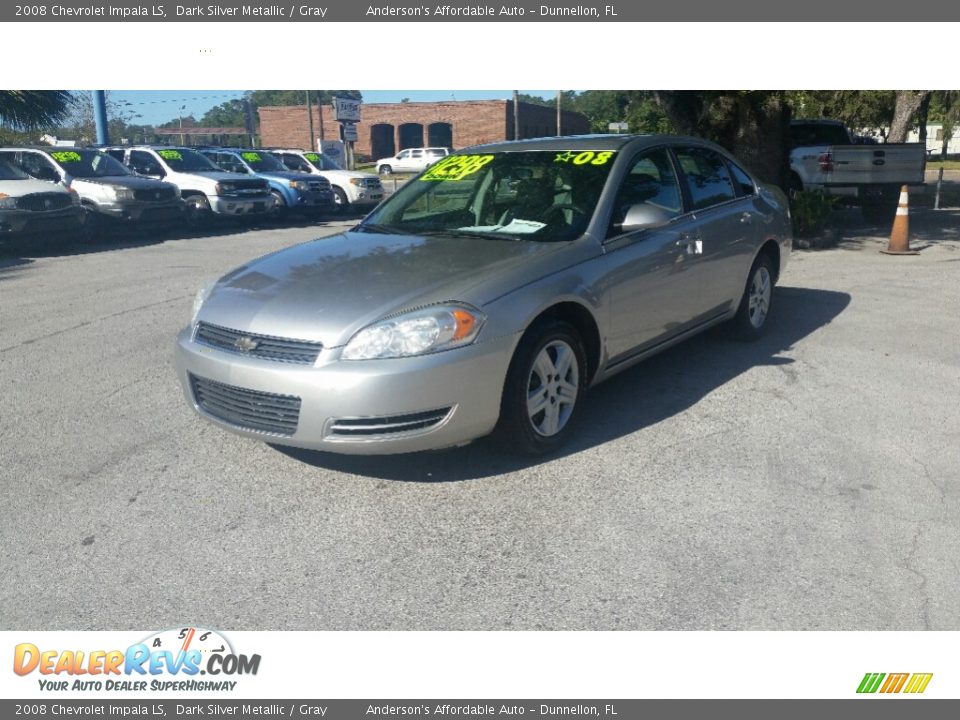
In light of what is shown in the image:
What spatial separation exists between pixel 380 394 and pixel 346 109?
29161 millimetres

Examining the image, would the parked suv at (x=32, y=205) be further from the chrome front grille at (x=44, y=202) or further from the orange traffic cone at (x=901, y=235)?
the orange traffic cone at (x=901, y=235)

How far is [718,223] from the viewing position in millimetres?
5898

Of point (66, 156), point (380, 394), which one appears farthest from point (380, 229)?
point (66, 156)

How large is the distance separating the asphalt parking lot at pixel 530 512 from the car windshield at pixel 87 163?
11.1 metres

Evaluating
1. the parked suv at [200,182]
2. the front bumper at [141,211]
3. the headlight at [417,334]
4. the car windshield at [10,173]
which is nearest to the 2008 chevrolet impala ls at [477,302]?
the headlight at [417,334]

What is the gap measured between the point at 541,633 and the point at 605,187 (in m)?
2.88

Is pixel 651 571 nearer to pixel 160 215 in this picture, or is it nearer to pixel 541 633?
pixel 541 633

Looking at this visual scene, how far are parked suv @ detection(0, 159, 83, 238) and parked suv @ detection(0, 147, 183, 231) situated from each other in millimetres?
684

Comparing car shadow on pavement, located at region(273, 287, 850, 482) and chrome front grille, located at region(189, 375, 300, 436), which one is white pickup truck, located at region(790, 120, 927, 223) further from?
chrome front grille, located at region(189, 375, 300, 436)

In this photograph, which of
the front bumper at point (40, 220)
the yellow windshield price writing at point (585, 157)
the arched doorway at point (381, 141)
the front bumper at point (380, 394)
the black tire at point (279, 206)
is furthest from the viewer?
the arched doorway at point (381, 141)

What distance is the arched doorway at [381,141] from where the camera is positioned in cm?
6309

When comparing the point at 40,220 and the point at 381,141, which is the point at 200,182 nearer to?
the point at 40,220

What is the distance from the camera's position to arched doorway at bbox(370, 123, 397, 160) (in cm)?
6309

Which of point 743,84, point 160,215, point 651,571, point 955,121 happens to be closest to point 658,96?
point 743,84
